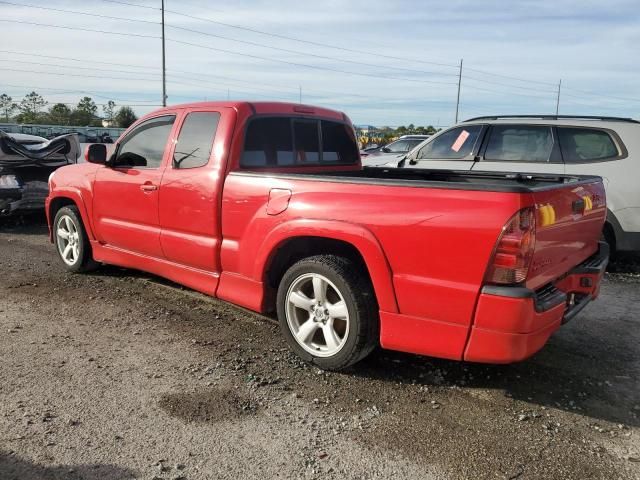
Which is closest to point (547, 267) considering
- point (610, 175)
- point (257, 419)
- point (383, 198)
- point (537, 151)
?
point (383, 198)

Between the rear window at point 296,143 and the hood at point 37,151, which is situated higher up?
the rear window at point 296,143

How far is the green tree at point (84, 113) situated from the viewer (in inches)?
2717

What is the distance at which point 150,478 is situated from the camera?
8.30 ft

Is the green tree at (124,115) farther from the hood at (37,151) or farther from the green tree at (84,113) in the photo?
the hood at (37,151)

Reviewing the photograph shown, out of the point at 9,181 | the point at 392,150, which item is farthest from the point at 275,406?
the point at 392,150

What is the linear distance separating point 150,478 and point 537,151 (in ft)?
19.0

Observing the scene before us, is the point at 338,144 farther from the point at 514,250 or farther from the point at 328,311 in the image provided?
the point at 514,250

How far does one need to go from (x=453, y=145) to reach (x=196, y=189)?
14.1ft

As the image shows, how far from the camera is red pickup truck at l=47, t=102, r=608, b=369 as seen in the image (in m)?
2.87

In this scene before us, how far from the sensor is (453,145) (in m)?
7.41

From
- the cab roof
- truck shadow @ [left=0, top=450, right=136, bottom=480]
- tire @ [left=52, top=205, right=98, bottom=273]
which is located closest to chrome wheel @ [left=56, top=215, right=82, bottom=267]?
tire @ [left=52, top=205, right=98, bottom=273]

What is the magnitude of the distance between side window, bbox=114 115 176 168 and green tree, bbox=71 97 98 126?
7001 cm

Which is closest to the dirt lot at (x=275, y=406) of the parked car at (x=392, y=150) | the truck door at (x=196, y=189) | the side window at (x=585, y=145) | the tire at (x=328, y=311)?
the tire at (x=328, y=311)

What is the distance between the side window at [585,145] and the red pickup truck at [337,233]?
2.25 m
